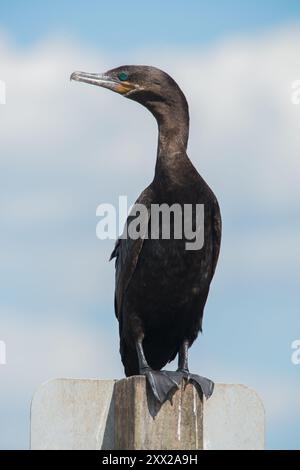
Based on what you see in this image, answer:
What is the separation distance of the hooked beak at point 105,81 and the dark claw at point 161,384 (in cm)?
218

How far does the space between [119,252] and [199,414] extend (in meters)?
1.98

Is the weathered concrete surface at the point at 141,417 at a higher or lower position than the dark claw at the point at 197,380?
lower

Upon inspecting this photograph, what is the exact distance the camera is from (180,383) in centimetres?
749

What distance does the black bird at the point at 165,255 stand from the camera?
843cm

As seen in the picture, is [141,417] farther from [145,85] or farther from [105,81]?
[105,81]

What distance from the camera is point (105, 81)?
8.82 meters

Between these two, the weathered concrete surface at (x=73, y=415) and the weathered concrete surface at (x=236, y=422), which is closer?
the weathered concrete surface at (x=73, y=415)

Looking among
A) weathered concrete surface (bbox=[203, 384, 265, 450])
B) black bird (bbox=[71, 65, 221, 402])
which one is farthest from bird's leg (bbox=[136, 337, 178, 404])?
black bird (bbox=[71, 65, 221, 402])

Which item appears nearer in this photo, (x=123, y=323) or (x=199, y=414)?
(x=199, y=414)

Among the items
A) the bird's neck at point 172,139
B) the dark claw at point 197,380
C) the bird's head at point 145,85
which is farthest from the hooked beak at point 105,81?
the dark claw at point 197,380

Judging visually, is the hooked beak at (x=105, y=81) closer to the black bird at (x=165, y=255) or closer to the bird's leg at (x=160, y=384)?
the black bird at (x=165, y=255)

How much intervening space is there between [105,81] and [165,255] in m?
1.35
